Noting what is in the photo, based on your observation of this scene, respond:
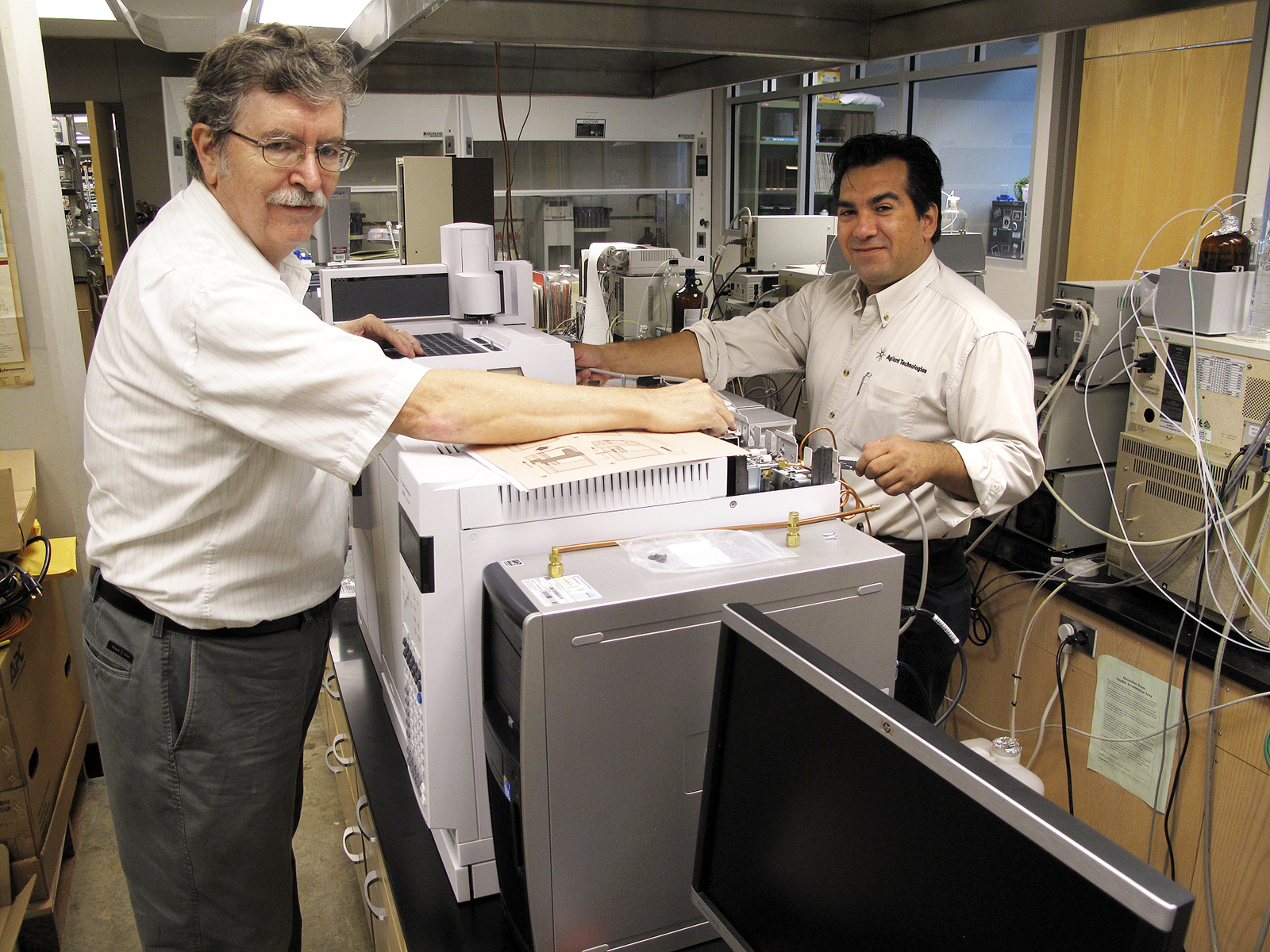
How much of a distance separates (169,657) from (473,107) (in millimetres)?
5104

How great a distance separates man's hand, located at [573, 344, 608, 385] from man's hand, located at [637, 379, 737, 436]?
0.76 meters

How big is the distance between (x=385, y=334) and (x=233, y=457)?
1.82 feet

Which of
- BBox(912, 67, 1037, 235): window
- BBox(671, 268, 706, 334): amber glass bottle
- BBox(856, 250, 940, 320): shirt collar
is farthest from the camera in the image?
BBox(912, 67, 1037, 235): window

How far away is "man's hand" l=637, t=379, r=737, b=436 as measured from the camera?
115 centimetres

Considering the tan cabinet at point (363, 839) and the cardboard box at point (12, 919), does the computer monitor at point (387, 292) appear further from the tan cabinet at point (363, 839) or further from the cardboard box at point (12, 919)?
the cardboard box at point (12, 919)

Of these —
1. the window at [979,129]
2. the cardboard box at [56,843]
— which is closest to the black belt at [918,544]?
the cardboard box at [56,843]

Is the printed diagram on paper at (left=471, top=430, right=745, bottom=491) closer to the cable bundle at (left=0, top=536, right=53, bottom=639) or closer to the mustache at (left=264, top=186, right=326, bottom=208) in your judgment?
the mustache at (left=264, top=186, right=326, bottom=208)

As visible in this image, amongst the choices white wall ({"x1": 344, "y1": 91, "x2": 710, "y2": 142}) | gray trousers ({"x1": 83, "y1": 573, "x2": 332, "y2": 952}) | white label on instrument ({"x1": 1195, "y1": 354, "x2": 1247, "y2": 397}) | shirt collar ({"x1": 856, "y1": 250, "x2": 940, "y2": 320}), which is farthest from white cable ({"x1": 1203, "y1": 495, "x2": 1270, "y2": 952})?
white wall ({"x1": 344, "y1": 91, "x2": 710, "y2": 142})

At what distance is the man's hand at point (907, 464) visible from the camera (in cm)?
143

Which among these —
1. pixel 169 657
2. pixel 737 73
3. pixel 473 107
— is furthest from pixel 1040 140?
pixel 169 657

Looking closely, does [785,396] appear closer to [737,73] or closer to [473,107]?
[737,73]

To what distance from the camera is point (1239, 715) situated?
1.75 meters

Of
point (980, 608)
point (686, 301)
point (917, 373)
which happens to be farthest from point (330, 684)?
point (980, 608)

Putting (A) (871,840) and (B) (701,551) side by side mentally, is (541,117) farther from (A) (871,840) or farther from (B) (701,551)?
(A) (871,840)
